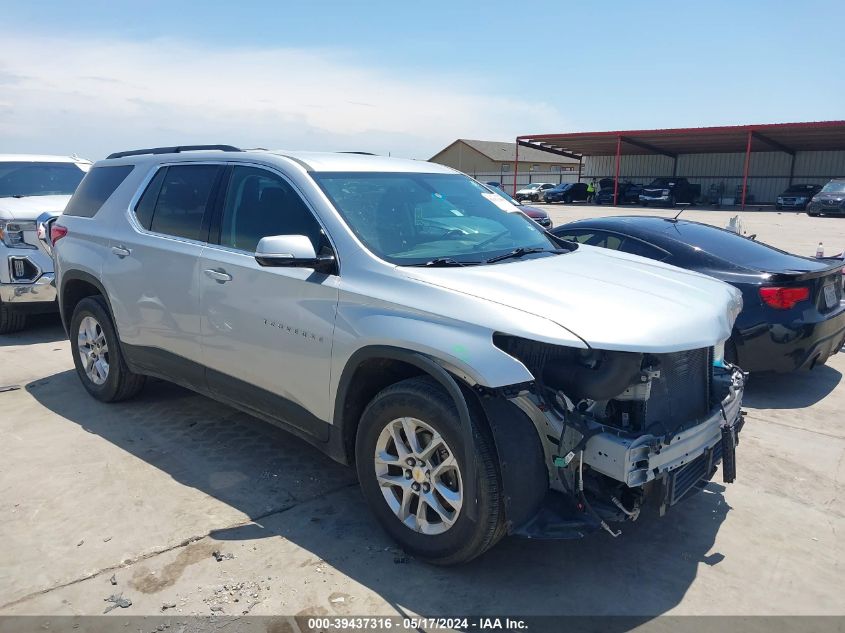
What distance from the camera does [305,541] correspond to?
3.50m

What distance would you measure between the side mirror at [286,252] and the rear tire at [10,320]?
18.5 feet

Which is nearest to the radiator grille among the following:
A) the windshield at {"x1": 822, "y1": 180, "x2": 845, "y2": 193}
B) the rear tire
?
the rear tire

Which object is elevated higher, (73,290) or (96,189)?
(96,189)

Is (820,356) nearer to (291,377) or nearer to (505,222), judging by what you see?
(505,222)

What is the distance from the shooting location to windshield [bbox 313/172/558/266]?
3.65m

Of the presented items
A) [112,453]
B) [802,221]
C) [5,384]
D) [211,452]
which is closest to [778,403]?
[211,452]

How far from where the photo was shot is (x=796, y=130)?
35250mm

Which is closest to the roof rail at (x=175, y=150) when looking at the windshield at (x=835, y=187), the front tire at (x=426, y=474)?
the front tire at (x=426, y=474)

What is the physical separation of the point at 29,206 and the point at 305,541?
6284 millimetres

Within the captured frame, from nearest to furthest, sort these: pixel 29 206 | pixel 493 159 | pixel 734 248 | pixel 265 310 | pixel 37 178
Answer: pixel 265 310, pixel 734 248, pixel 29 206, pixel 37 178, pixel 493 159

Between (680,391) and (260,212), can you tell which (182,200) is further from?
(680,391)

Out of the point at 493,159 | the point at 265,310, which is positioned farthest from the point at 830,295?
the point at 493,159

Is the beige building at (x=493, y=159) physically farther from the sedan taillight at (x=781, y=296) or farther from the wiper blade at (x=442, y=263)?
the wiper blade at (x=442, y=263)

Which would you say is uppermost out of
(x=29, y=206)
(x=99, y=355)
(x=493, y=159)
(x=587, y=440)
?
(x=493, y=159)
